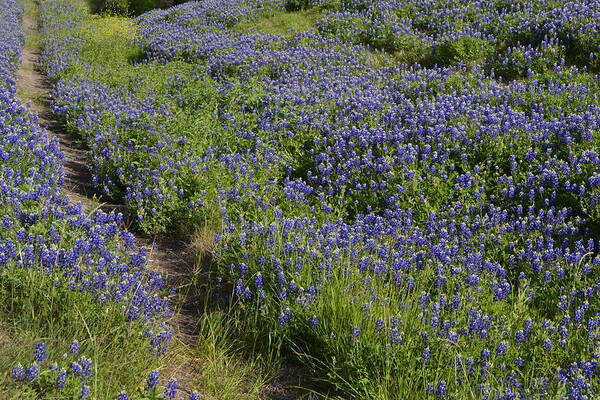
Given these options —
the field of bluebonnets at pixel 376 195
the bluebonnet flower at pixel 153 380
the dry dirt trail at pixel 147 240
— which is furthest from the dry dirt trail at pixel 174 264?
the bluebonnet flower at pixel 153 380

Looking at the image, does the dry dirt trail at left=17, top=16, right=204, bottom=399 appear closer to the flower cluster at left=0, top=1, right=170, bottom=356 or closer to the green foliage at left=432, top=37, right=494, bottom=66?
the flower cluster at left=0, top=1, right=170, bottom=356

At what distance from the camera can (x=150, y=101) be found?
32.0 ft

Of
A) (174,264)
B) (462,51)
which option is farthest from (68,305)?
(462,51)

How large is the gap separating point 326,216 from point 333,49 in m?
7.09

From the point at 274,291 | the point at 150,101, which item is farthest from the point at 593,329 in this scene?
the point at 150,101

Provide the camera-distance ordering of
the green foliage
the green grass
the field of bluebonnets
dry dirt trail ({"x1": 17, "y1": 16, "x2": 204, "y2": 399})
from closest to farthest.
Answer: the field of bluebonnets, dry dirt trail ({"x1": 17, "y1": 16, "x2": 204, "y2": 399}), the green foliage, the green grass

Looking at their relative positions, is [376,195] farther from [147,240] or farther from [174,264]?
[147,240]

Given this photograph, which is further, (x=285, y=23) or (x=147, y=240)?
(x=285, y=23)

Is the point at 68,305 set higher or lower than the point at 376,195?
higher

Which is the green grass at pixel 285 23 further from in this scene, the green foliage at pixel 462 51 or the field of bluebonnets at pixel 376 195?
the green foliage at pixel 462 51

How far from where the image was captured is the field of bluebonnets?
13.1 ft

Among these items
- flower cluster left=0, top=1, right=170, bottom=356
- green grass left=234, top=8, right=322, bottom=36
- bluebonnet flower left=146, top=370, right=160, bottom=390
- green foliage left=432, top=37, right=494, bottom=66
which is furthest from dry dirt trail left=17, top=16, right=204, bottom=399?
green foliage left=432, top=37, right=494, bottom=66

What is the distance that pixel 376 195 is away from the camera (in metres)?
6.55

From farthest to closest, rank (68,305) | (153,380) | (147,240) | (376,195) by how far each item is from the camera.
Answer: (376,195) < (147,240) < (68,305) < (153,380)
